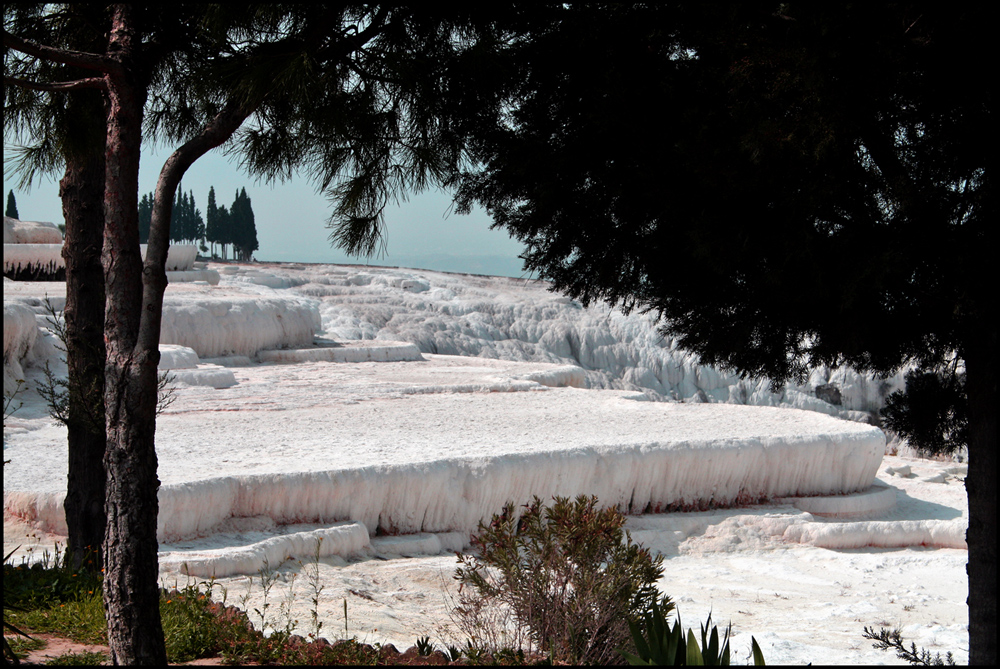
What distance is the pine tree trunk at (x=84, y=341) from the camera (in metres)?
4.55

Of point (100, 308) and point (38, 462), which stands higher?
point (100, 308)

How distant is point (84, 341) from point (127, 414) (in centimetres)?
201

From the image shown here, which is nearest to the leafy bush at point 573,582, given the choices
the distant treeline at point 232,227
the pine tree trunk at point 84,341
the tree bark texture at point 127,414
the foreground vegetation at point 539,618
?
the foreground vegetation at point 539,618

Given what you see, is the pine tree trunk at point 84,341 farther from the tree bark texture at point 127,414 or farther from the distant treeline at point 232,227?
the distant treeline at point 232,227

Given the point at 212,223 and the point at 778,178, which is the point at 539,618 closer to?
the point at 778,178

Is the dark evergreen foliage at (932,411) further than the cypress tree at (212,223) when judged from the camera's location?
No

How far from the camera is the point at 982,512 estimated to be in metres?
3.05

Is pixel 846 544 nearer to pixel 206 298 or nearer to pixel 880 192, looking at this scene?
pixel 880 192

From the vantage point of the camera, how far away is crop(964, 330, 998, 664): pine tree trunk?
2.98 m

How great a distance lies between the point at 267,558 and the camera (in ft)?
17.3

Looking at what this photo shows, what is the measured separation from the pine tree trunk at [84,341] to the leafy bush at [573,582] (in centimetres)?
238

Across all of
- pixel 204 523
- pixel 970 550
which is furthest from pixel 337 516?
pixel 970 550

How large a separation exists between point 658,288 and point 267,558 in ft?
10.7

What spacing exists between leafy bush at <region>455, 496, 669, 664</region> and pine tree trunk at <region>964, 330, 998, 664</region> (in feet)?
3.86
